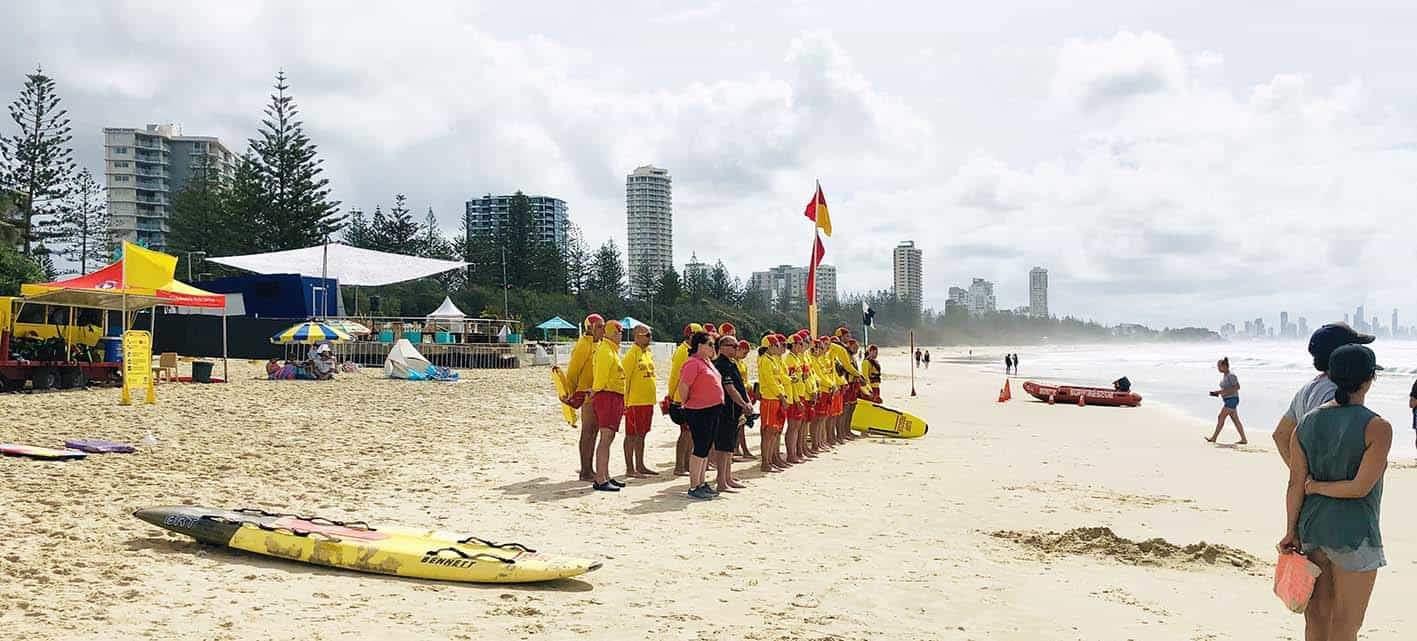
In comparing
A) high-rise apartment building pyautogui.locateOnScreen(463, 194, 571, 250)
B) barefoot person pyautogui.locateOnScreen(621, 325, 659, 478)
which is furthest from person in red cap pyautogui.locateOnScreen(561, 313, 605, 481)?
high-rise apartment building pyautogui.locateOnScreen(463, 194, 571, 250)

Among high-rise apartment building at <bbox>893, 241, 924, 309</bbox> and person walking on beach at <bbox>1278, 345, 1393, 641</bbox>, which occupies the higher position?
high-rise apartment building at <bbox>893, 241, 924, 309</bbox>

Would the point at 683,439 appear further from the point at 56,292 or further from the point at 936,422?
the point at 56,292

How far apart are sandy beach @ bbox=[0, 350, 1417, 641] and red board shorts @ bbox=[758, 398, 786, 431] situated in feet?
1.97

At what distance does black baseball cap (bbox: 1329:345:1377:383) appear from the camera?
3.40 metres

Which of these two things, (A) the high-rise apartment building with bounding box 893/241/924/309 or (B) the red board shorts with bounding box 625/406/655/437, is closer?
(B) the red board shorts with bounding box 625/406/655/437

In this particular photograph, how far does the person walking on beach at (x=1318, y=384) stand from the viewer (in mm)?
3742

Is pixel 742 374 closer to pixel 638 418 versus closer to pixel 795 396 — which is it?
pixel 795 396

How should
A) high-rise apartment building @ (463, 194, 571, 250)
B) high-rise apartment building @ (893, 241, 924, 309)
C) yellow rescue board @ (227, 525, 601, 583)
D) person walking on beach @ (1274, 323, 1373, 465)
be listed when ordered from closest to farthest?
1. person walking on beach @ (1274, 323, 1373, 465)
2. yellow rescue board @ (227, 525, 601, 583)
3. high-rise apartment building @ (463, 194, 571, 250)
4. high-rise apartment building @ (893, 241, 924, 309)

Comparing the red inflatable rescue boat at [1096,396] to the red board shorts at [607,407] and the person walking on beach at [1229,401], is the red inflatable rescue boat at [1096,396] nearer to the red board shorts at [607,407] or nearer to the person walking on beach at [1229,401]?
the person walking on beach at [1229,401]

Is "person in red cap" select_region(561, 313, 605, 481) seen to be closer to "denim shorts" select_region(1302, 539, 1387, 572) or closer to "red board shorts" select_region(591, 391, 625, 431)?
"red board shorts" select_region(591, 391, 625, 431)

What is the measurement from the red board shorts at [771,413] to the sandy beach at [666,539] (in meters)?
0.60

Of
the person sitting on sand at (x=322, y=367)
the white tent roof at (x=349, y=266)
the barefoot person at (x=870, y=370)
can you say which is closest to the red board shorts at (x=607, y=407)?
the barefoot person at (x=870, y=370)

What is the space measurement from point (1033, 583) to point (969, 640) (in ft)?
4.33

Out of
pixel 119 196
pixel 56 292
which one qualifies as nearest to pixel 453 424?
pixel 56 292
